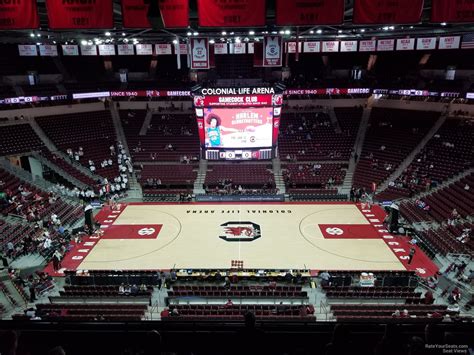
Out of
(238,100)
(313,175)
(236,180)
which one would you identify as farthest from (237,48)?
(313,175)

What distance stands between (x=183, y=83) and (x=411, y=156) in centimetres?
2526

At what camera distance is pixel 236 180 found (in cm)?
3309

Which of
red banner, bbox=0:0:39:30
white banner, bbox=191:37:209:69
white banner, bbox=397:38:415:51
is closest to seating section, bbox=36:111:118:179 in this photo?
white banner, bbox=191:37:209:69

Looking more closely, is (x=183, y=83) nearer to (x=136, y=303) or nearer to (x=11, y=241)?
(x=11, y=241)

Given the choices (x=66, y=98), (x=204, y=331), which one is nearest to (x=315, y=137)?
(x=66, y=98)

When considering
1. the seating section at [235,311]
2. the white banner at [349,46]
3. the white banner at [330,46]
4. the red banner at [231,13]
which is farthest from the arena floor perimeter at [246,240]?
the white banner at [330,46]

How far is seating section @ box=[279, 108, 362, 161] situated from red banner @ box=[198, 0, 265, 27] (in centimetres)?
2656

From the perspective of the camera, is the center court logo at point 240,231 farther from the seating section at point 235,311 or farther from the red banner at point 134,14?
the red banner at point 134,14

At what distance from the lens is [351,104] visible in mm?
41781

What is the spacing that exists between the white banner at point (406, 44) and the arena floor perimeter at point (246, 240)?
17.0 meters

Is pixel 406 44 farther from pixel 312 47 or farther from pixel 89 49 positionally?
pixel 89 49

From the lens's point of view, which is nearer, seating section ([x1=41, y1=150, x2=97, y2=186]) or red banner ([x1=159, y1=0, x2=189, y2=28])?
red banner ([x1=159, y1=0, x2=189, y2=28])

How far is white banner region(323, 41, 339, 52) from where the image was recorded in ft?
120

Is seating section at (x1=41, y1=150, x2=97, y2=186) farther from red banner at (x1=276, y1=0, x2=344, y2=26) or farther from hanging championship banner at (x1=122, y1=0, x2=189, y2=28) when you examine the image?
red banner at (x1=276, y1=0, x2=344, y2=26)
